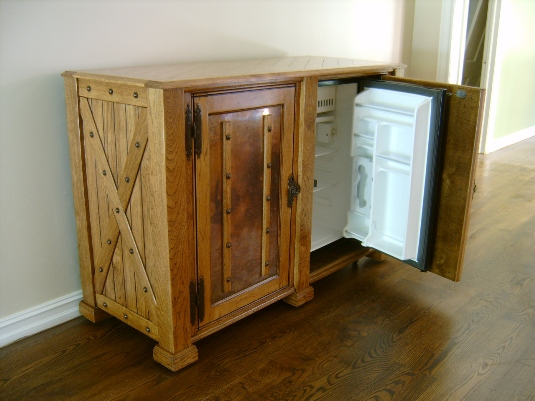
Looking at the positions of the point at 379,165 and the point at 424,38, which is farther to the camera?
the point at 424,38

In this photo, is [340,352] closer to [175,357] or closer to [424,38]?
[175,357]

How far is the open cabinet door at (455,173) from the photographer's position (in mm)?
2170

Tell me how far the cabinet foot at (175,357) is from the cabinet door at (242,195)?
0.11 m

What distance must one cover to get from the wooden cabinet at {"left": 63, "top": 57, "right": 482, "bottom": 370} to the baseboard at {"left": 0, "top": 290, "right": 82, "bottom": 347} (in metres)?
0.07

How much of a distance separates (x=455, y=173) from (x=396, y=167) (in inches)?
10.4

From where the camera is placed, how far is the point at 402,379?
190cm

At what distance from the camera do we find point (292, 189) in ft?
7.31

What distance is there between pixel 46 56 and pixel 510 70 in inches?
190

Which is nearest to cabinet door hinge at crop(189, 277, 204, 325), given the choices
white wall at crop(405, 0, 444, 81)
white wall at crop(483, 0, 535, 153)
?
white wall at crop(405, 0, 444, 81)

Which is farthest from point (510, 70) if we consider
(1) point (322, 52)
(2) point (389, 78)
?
(2) point (389, 78)

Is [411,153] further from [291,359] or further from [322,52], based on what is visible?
[322,52]

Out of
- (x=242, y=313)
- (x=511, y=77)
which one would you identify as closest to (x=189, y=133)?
(x=242, y=313)

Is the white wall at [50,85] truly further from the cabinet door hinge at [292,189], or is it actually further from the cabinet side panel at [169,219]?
the cabinet door hinge at [292,189]

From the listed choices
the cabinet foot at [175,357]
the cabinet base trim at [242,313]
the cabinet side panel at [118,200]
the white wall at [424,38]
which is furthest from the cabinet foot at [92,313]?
the white wall at [424,38]
